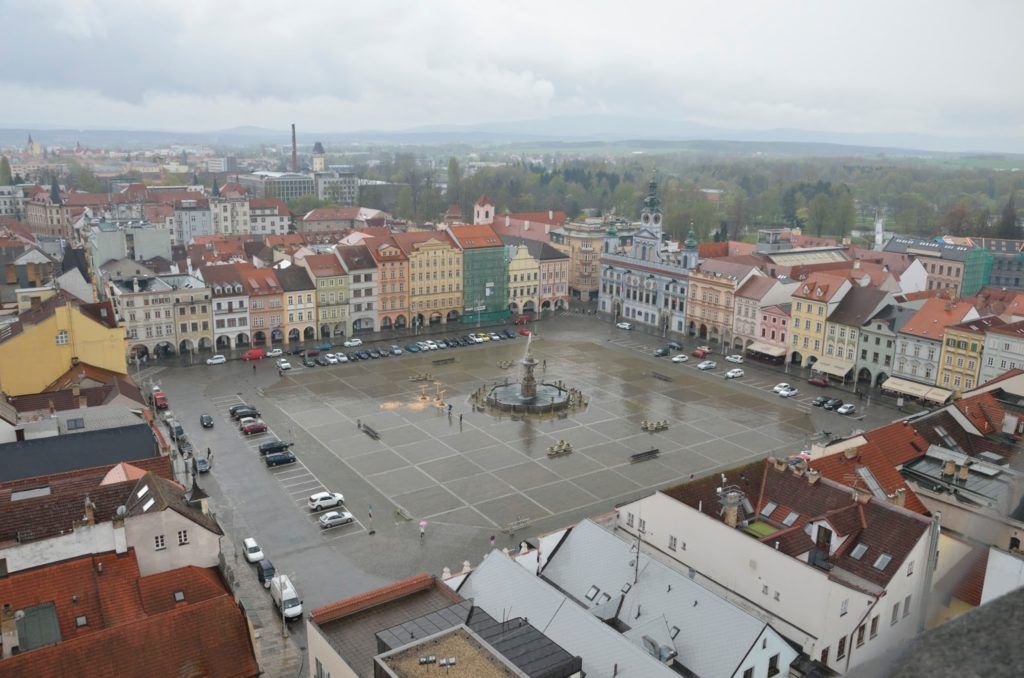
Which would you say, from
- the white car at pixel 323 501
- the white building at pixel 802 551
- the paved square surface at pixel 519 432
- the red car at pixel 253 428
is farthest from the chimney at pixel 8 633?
the red car at pixel 253 428

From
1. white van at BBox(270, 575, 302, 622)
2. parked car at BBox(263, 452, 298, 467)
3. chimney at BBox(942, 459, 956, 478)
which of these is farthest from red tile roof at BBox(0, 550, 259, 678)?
chimney at BBox(942, 459, 956, 478)

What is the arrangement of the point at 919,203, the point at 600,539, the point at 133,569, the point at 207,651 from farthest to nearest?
the point at 919,203 → the point at 600,539 → the point at 133,569 → the point at 207,651

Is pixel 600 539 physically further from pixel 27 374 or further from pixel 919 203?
pixel 919 203

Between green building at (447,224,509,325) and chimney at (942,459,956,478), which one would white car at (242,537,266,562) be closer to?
chimney at (942,459,956,478)

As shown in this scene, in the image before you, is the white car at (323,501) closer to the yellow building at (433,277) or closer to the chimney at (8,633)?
the chimney at (8,633)

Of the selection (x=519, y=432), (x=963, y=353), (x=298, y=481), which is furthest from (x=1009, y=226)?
(x=298, y=481)

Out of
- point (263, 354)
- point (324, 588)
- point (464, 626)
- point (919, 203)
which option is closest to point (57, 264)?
point (263, 354)
